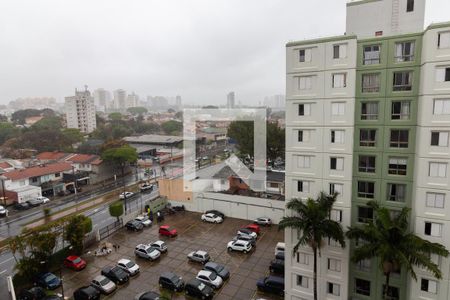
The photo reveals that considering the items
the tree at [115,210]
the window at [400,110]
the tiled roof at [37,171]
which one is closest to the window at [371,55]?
the window at [400,110]

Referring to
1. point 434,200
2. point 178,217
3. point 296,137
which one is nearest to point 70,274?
point 178,217

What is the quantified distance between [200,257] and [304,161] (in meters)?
13.4

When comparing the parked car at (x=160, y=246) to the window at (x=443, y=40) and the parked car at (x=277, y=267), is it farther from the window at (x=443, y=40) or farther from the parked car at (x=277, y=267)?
the window at (x=443, y=40)

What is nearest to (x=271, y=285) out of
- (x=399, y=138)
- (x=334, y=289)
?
(x=334, y=289)

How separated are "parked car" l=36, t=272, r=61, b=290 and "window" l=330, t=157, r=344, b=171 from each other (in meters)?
22.3

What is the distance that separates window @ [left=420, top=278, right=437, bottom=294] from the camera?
15414mm

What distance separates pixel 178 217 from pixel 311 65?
84.5 feet

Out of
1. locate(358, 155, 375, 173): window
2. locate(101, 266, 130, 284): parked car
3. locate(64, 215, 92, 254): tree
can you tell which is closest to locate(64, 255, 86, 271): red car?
locate(64, 215, 92, 254): tree

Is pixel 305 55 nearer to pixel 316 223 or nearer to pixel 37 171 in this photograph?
pixel 316 223

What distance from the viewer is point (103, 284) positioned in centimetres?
2116

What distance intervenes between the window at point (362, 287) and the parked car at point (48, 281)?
71.8ft

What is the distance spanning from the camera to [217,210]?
3603cm

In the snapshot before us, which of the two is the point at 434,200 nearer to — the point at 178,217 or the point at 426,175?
the point at 426,175

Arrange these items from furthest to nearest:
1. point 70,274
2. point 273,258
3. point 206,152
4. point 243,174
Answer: point 206,152 → point 243,174 → point 273,258 → point 70,274
